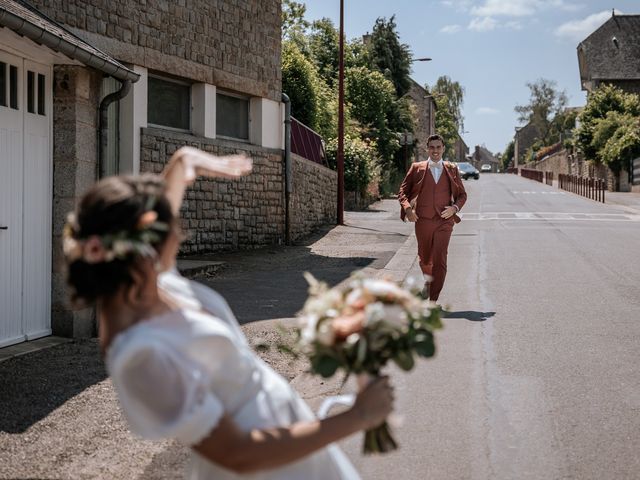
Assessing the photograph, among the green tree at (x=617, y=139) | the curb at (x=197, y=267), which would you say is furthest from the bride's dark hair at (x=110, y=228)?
the green tree at (x=617, y=139)

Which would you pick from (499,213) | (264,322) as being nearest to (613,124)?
(499,213)

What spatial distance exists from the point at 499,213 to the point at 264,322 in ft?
69.4

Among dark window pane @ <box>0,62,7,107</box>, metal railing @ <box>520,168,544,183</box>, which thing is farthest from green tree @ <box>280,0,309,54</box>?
dark window pane @ <box>0,62,7,107</box>

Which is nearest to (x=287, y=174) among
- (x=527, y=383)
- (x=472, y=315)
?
(x=472, y=315)

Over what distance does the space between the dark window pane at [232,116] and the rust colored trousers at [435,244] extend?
7803 mm

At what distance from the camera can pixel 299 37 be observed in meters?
50.0

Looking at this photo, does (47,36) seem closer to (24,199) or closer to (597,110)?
(24,199)

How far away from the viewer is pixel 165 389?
180 cm

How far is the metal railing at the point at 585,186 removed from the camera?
3856 cm

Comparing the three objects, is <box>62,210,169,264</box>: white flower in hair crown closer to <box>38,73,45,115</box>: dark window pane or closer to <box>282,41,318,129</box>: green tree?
<box>38,73,45,115</box>: dark window pane

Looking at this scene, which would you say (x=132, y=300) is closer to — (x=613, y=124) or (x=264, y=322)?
(x=264, y=322)

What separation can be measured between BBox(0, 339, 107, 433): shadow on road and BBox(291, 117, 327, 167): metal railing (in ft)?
42.2

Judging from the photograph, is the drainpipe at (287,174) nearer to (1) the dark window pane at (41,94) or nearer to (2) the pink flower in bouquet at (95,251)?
(1) the dark window pane at (41,94)

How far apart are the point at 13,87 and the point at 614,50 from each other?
6790 centimetres
